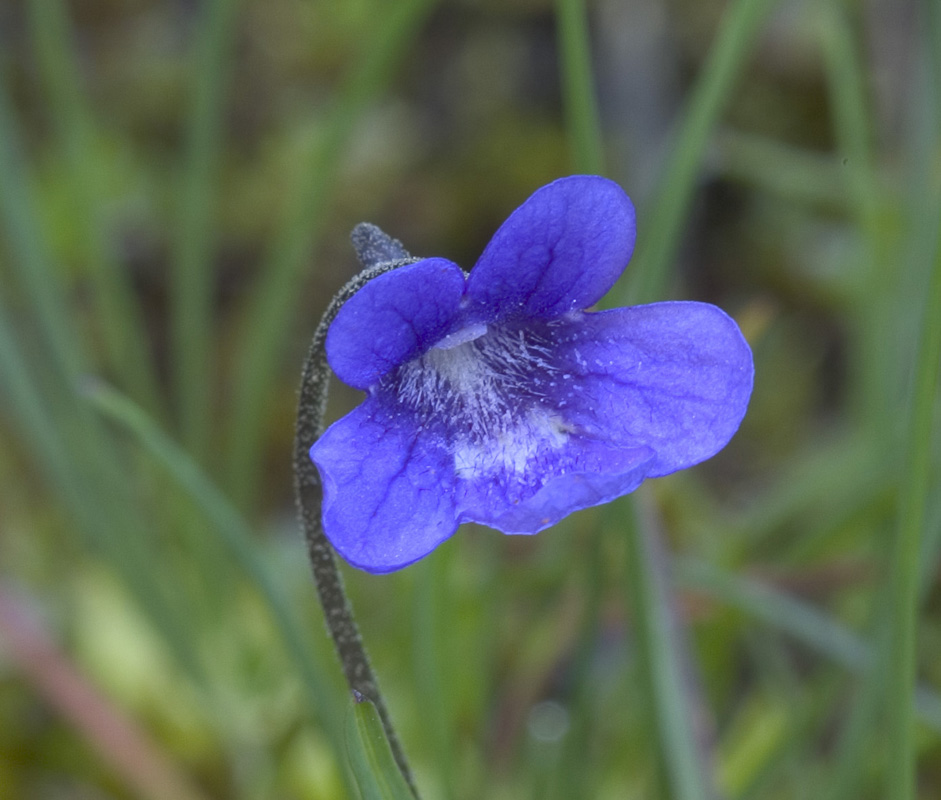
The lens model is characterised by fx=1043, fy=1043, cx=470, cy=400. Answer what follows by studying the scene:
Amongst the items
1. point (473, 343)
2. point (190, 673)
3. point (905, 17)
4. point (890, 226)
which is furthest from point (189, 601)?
point (905, 17)

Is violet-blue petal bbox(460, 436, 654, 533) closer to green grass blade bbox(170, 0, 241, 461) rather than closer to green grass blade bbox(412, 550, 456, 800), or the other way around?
green grass blade bbox(412, 550, 456, 800)

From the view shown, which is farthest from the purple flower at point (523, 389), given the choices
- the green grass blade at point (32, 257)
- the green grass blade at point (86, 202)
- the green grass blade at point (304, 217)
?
the green grass blade at point (86, 202)

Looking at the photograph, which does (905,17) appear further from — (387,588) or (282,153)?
(387,588)

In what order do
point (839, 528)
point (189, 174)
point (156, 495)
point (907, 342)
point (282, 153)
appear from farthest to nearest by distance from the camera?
point (282, 153) → point (156, 495) → point (907, 342) → point (189, 174) → point (839, 528)

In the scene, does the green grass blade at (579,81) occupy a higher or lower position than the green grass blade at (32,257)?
lower

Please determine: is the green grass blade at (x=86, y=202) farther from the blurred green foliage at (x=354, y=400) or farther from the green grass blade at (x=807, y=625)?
the green grass blade at (x=807, y=625)

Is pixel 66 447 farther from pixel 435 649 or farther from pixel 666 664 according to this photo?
pixel 666 664
